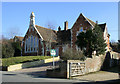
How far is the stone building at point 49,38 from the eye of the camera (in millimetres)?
35438

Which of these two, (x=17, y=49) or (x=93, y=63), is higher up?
(x=17, y=49)

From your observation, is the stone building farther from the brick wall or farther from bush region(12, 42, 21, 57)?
bush region(12, 42, 21, 57)

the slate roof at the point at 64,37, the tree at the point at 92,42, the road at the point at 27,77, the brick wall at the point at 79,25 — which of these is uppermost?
the brick wall at the point at 79,25

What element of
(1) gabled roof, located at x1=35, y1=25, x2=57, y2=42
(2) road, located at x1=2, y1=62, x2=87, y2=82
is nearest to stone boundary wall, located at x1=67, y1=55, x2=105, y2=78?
(2) road, located at x1=2, y1=62, x2=87, y2=82

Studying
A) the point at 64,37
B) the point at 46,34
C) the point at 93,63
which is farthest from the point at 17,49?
the point at 93,63

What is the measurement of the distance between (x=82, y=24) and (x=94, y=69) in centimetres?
1685

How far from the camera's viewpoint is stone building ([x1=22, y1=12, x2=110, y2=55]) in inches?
1395

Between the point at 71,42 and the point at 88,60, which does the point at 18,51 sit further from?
the point at 88,60

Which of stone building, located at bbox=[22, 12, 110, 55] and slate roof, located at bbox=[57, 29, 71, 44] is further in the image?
slate roof, located at bbox=[57, 29, 71, 44]

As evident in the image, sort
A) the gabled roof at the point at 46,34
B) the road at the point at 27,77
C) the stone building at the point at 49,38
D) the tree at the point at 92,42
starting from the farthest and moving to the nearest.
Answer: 1. the gabled roof at the point at 46,34
2. the stone building at the point at 49,38
3. the tree at the point at 92,42
4. the road at the point at 27,77

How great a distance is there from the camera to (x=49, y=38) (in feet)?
135

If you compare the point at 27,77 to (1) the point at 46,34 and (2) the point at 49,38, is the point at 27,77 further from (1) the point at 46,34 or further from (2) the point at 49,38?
(1) the point at 46,34

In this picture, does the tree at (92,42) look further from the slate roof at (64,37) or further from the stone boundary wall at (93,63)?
the slate roof at (64,37)

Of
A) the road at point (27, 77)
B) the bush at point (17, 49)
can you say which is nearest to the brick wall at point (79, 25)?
the road at point (27, 77)
